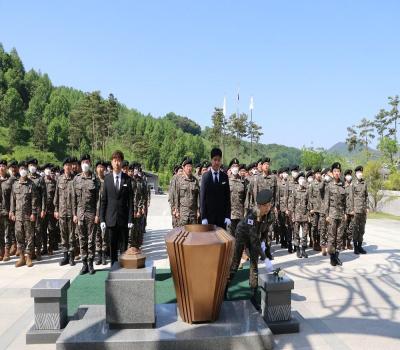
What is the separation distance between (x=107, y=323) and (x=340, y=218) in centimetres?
582

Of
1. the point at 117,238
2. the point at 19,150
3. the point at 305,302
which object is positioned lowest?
the point at 305,302

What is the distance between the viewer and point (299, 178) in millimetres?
10039

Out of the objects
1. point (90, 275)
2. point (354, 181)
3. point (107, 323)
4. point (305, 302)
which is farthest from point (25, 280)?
point (354, 181)

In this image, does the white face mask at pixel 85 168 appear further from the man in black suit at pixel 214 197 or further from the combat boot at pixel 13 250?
the combat boot at pixel 13 250

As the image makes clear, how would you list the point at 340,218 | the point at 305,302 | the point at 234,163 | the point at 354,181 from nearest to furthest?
1. the point at 305,302
2. the point at 340,218
3. the point at 234,163
4. the point at 354,181

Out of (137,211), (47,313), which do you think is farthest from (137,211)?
(47,313)

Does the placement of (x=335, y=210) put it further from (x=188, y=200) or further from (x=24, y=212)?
(x=24, y=212)

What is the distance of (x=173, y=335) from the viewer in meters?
3.99

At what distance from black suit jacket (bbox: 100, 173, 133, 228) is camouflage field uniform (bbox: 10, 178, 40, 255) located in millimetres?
2637

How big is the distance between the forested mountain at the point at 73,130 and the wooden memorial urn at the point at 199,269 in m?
47.6

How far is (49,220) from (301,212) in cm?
559

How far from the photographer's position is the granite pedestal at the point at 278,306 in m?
4.54

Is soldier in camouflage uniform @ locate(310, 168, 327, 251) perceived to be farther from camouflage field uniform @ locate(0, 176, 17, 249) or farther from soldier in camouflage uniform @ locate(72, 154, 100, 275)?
camouflage field uniform @ locate(0, 176, 17, 249)

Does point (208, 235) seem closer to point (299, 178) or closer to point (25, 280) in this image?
point (25, 280)
